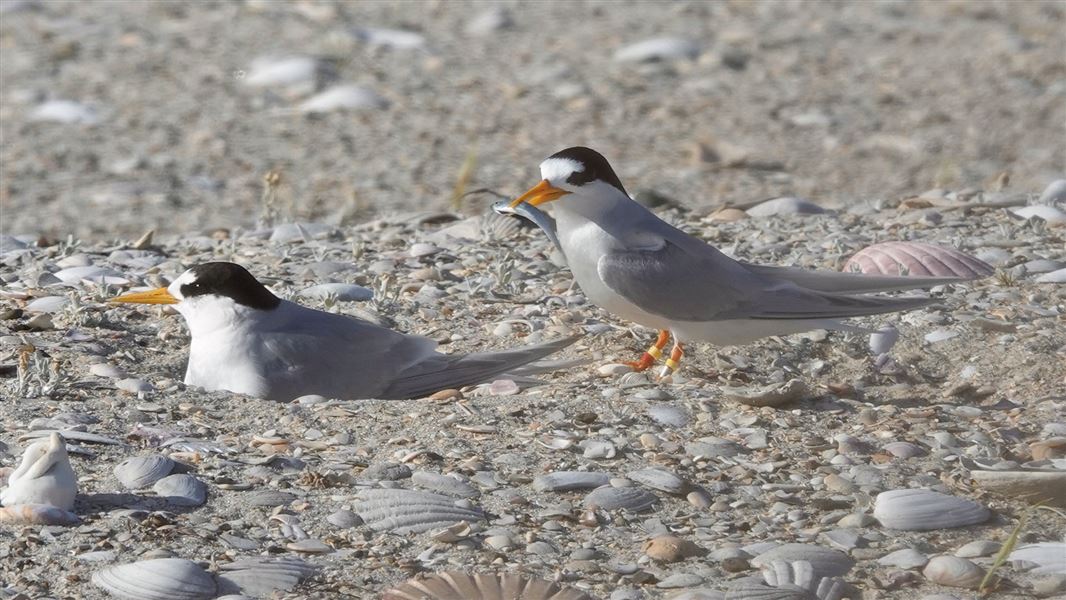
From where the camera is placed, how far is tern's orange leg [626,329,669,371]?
13.7 feet

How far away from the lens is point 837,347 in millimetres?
4375

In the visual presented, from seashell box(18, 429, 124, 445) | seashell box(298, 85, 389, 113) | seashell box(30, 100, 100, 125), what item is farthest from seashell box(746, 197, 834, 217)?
seashell box(30, 100, 100, 125)

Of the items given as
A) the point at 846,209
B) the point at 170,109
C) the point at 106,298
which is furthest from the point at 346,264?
the point at 170,109

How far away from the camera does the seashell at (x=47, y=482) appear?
9.91ft

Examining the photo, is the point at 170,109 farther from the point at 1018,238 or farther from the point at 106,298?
the point at 1018,238

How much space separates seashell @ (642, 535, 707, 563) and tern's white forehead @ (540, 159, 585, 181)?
1.43 meters

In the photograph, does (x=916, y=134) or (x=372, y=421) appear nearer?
(x=372, y=421)

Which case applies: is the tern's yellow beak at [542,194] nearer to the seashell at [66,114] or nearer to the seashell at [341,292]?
the seashell at [341,292]

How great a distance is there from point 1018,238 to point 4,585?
3491mm

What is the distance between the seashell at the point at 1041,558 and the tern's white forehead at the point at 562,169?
1.68 metres

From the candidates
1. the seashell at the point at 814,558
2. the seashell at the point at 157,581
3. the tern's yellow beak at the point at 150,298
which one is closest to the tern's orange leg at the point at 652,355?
the seashell at the point at 814,558

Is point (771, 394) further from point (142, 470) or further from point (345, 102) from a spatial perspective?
point (345, 102)

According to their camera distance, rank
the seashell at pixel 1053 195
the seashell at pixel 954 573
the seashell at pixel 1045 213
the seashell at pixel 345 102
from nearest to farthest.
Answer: the seashell at pixel 954 573
the seashell at pixel 1045 213
the seashell at pixel 1053 195
the seashell at pixel 345 102

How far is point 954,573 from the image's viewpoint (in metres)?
2.92
